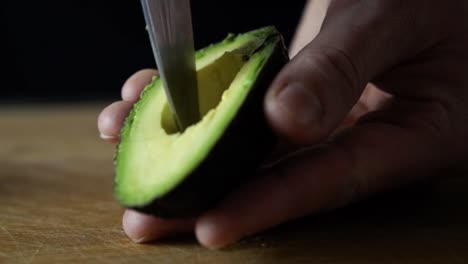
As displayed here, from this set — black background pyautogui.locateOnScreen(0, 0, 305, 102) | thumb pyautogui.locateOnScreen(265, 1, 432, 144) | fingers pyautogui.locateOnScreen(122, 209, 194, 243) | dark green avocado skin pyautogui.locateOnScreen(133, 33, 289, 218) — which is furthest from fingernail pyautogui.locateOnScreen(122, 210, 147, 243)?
black background pyautogui.locateOnScreen(0, 0, 305, 102)

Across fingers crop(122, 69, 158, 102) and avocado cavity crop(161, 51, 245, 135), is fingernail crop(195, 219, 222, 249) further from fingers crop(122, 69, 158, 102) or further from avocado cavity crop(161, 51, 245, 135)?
fingers crop(122, 69, 158, 102)

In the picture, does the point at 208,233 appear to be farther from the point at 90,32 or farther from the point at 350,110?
the point at 90,32

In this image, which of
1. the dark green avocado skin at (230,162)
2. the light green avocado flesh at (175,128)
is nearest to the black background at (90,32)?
the light green avocado flesh at (175,128)

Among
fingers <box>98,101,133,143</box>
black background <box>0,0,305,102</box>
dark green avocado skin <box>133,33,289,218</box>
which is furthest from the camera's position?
black background <box>0,0,305,102</box>

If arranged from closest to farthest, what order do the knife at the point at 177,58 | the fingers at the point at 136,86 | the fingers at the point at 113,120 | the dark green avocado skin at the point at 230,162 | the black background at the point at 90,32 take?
the dark green avocado skin at the point at 230,162
the knife at the point at 177,58
the fingers at the point at 113,120
the fingers at the point at 136,86
the black background at the point at 90,32

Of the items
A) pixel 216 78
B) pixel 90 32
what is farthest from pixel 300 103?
pixel 90 32

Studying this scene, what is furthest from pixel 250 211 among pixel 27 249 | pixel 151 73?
pixel 151 73

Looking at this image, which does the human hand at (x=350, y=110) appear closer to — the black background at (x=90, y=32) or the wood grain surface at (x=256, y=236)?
the wood grain surface at (x=256, y=236)

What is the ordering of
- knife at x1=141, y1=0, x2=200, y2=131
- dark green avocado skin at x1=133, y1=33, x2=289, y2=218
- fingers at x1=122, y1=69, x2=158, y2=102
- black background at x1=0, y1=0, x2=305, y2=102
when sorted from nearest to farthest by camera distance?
dark green avocado skin at x1=133, y1=33, x2=289, y2=218 < knife at x1=141, y1=0, x2=200, y2=131 < fingers at x1=122, y1=69, x2=158, y2=102 < black background at x1=0, y1=0, x2=305, y2=102
